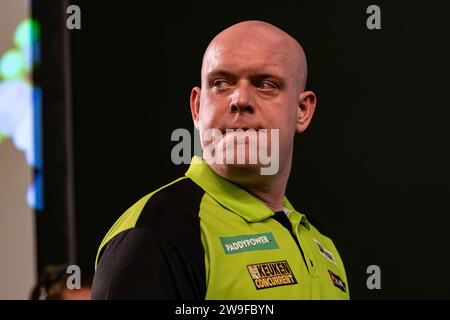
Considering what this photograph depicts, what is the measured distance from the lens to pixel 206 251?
46.7 inches

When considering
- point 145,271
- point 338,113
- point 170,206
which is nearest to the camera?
point 145,271

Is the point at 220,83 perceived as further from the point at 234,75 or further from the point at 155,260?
the point at 155,260

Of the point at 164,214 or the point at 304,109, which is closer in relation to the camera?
the point at 164,214

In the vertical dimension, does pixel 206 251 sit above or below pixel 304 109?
below

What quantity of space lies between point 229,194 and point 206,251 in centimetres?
19

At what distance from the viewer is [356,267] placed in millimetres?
2287

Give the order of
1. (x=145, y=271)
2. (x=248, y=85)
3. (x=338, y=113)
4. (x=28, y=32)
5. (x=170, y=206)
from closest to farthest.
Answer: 1. (x=145, y=271)
2. (x=170, y=206)
3. (x=248, y=85)
4. (x=338, y=113)
5. (x=28, y=32)

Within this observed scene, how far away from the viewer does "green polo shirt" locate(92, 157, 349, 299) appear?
1.11m

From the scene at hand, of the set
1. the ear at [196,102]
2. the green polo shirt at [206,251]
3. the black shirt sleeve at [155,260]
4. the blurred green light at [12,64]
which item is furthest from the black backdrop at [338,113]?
the black shirt sleeve at [155,260]

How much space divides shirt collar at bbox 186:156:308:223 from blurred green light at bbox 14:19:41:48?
4.19 ft

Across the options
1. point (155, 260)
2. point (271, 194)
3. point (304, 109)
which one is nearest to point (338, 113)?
point (304, 109)

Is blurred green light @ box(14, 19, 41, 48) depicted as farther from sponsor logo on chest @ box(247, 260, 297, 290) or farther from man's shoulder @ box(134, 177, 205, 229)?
sponsor logo on chest @ box(247, 260, 297, 290)
